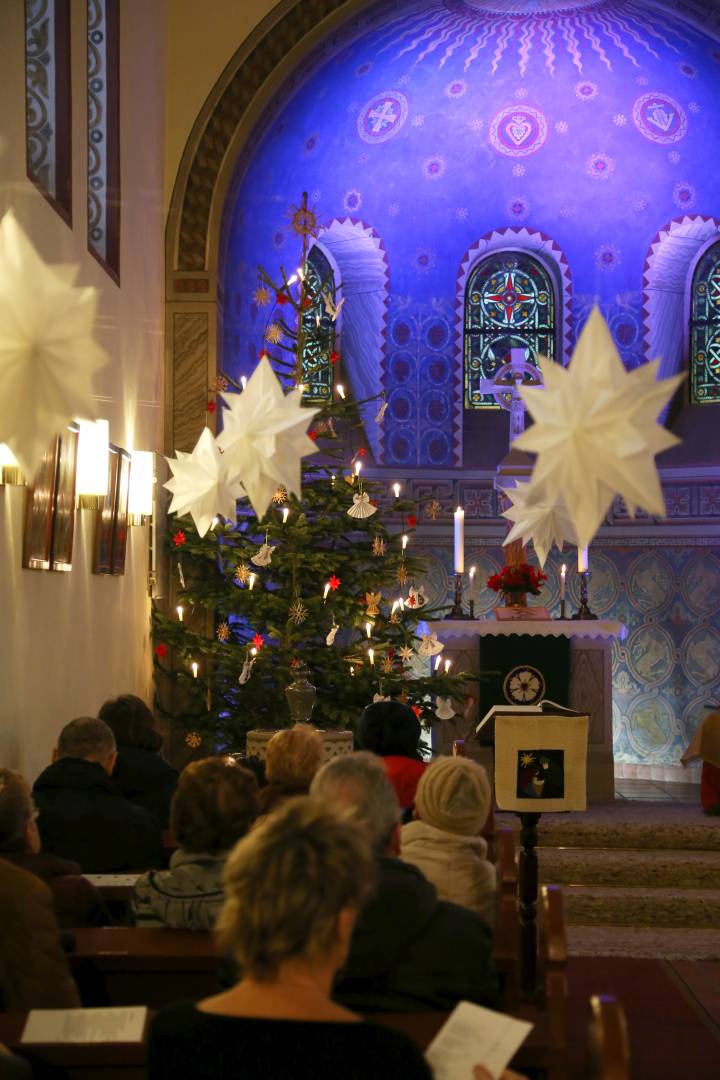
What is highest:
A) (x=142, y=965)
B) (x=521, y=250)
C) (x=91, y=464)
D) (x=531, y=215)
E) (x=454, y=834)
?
(x=531, y=215)

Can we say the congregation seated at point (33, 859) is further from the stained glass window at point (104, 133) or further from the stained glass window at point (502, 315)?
the stained glass window at point (502, 315)

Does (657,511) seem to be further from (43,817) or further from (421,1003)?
(43,817)

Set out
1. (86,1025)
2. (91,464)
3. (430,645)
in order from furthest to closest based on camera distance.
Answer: (430,645) → (91,464) → (86,1025)

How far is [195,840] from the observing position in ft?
Answer: 11.4

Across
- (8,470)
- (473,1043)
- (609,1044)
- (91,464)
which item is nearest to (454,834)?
(473,1043)

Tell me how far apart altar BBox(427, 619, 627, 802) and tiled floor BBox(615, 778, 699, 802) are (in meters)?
0.57

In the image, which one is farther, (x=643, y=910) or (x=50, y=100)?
(x=643, y=910)

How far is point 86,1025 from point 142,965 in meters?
0.61

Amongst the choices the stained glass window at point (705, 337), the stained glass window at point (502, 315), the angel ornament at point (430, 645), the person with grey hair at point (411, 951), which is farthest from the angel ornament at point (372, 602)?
the person with grey hair at point (411, 951)

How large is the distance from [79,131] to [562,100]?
6264 millimetres

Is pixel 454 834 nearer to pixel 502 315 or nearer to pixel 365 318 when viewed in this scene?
pixel 365 318

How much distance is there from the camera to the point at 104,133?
25.5ft

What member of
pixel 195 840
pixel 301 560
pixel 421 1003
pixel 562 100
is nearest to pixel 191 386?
pixel 301 560

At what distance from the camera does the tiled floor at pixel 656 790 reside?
33.4 feet
